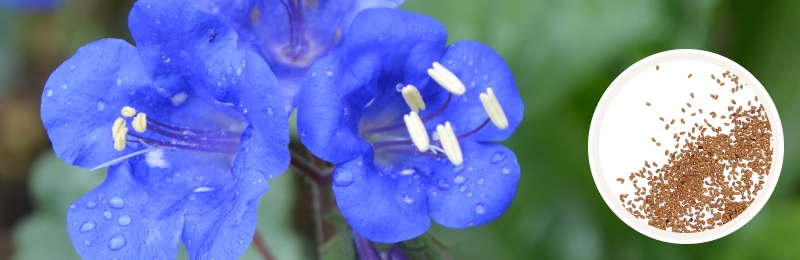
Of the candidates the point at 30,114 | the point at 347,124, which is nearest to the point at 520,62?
the point at 347,124

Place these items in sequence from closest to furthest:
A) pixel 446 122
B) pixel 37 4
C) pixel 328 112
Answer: pixel 328 112, pixel 446 122, pixel 37 4

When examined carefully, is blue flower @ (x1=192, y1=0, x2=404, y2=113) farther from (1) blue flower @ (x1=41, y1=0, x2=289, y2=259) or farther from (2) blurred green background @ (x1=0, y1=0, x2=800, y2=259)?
(2) blurred green background @ (x1=0, y1=0, x2=800, y2=259)

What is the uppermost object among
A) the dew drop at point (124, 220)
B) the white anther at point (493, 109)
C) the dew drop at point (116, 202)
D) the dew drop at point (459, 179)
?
the white anther at point (493, 109)

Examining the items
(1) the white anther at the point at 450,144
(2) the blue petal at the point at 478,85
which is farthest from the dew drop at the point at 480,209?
(2) the blue petal at the point at 478,85

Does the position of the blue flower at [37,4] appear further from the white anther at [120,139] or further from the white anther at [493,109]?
the white anther at [493,109]

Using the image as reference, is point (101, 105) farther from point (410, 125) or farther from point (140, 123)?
point (410, 125)

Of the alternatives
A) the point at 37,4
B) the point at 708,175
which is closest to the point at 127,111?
the point at 708,175

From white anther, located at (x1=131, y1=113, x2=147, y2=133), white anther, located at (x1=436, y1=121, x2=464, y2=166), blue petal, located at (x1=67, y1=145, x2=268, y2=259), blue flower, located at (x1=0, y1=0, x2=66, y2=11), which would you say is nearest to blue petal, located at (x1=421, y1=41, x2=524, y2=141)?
white anther, located at (x1=436, y1=121, x2=464, y2=166)
